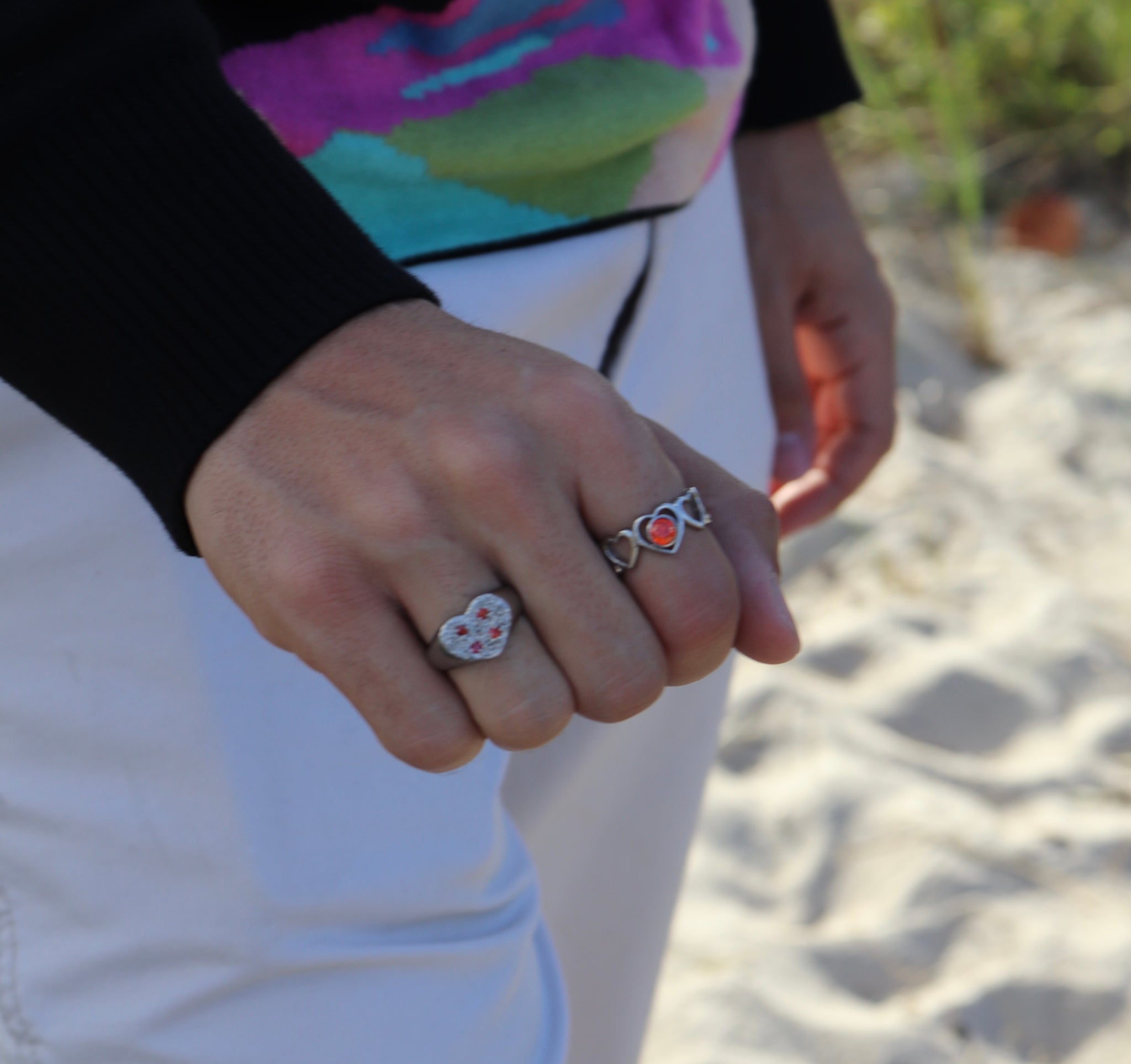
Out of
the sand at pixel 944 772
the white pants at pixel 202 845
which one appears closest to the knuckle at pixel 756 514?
the white pants at pixel 202 845

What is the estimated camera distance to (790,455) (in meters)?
1.26

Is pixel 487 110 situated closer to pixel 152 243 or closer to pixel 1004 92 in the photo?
pixel 152 243

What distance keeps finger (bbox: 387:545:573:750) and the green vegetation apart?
283 cm

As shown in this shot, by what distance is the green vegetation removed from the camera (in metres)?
3.23

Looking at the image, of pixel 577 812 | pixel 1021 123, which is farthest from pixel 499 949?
pixel 1021 123

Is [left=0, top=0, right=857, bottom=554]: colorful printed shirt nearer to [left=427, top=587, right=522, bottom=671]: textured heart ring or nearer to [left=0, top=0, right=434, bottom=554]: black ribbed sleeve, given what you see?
[left=0, top=0, right=434, bottom=554]: black ribbed sleeve

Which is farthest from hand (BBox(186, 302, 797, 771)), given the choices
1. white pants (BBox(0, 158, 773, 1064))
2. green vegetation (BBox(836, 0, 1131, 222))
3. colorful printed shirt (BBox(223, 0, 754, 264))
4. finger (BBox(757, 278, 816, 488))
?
green vegetation (BBox(836, 0, 1131, 222))

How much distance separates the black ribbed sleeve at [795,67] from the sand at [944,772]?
92 cm

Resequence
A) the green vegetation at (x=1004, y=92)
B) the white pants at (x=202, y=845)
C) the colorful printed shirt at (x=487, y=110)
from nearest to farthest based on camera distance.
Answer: the white pants at (x=202, y=845)
the colorful printed shirt at (x=487, y=110)
the green vegetation at (x=1004, y=92)

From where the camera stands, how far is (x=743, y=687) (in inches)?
78.5

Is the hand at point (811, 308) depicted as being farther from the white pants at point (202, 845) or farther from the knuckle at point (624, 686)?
the knuckle at point (624, 686)

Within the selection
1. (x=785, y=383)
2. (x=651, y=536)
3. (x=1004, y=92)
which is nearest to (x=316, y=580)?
(x=651, y=536)

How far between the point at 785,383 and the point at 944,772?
2.63 ft

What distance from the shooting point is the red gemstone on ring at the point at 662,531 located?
1.75ft
